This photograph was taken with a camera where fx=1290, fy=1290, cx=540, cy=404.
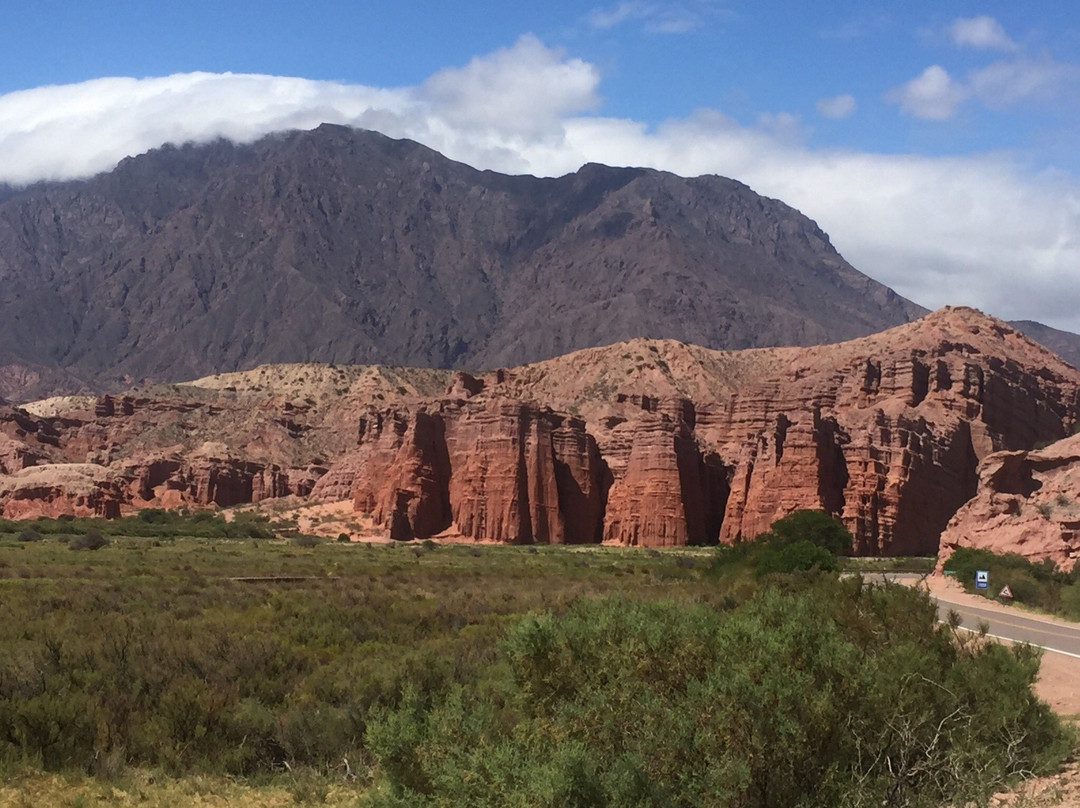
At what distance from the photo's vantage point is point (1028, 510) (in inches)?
1853

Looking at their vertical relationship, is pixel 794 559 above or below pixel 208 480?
below

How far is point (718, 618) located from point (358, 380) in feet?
439

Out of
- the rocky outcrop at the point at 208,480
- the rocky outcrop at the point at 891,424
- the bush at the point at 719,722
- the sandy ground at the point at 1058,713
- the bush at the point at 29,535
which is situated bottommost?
the bush at the point at 29,535

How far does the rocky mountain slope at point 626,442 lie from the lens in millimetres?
89312

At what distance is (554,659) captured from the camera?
13961mm

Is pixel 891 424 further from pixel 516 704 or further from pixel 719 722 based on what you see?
pixel 719 722

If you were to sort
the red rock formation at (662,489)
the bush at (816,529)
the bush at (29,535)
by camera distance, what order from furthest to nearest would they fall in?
the red rock formation at (662,489) → the bush at (29,535) → the bush at (816,529)

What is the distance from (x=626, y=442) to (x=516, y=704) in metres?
84.2

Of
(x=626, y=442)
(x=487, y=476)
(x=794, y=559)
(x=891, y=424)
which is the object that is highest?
(x=891, y=424)

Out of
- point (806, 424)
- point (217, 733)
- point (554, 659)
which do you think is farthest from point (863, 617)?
point (806, 424)

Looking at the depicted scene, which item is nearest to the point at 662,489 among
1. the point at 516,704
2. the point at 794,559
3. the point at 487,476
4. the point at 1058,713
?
the point at 487,476

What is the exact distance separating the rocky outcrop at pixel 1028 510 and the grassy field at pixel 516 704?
20.5 m

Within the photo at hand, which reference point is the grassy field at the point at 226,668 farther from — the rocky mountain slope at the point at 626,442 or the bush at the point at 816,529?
the rocky mountain slope at the point at 626,442

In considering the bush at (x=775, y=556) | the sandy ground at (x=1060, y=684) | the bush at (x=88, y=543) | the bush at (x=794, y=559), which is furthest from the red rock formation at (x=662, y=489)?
the sandy ground at (x=1060, y=684)
